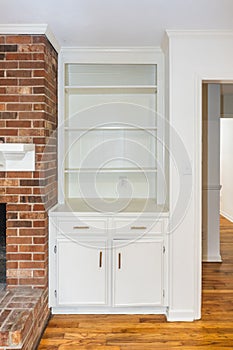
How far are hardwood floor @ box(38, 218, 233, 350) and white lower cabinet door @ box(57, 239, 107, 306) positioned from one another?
0.77ft

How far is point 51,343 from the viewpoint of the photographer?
112 inches

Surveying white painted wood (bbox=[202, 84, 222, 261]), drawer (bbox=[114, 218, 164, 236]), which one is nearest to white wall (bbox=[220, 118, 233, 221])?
white painted wood (bbox=[202, 84, 222, 261])

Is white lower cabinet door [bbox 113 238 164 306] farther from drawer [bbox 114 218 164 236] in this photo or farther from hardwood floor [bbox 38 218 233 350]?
hardwood floor [bbox 38 218 233 350]

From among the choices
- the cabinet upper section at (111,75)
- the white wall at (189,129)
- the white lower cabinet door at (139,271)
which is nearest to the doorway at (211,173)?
the cabinet upper section at (111,75)

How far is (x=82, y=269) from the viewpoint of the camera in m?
3.26

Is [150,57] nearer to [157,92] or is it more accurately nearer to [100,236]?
[157,92]

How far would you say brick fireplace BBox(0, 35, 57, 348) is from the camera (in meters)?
3.07

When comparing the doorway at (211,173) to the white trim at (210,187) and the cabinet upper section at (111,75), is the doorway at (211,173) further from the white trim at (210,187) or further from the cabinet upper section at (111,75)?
the cabinet upper section at (111,75)

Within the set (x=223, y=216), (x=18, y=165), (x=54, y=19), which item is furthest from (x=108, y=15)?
(x=223, y=216)

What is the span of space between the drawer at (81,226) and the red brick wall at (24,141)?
196 millimetres

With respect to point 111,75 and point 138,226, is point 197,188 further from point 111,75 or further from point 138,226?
point 111,75

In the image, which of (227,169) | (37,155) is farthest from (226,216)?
(37,155)

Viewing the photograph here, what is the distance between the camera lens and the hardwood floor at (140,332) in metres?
2.80

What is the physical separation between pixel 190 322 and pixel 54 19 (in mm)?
2714
